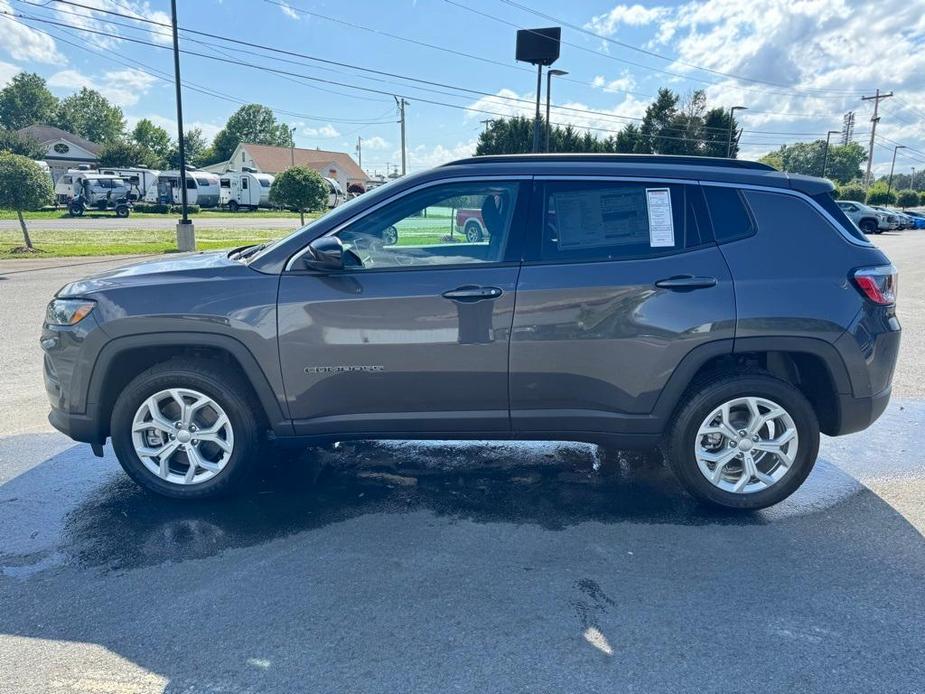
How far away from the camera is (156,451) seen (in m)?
3.71

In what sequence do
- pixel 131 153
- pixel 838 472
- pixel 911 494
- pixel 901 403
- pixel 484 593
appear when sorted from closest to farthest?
Result: 1. pixel 484 593
2. pixel 911 494
3. pixel 838 472
4. pixel 901 403
5. pixel 131 153

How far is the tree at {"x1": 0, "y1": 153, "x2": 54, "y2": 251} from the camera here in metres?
15.6

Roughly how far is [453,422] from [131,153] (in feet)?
227

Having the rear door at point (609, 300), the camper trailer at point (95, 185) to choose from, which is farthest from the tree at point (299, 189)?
the rear door at point (609, 300)

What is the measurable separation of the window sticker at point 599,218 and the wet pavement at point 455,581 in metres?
1.52

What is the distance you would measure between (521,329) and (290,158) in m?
80.4

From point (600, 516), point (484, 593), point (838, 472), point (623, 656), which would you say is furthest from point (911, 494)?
point (484, 593)

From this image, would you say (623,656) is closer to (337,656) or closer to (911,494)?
(337,656)

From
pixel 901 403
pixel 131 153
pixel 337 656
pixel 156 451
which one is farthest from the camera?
pixel 131 153

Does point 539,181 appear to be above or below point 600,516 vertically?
above

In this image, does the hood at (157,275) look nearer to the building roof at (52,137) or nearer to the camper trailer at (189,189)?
the camper trailer at (189,189)

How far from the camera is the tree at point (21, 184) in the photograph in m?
15.6

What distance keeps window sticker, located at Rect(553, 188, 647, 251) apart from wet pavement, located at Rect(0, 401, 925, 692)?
152 cm

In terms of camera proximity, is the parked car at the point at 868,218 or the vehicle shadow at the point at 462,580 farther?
the parked car at the point at 868,218
